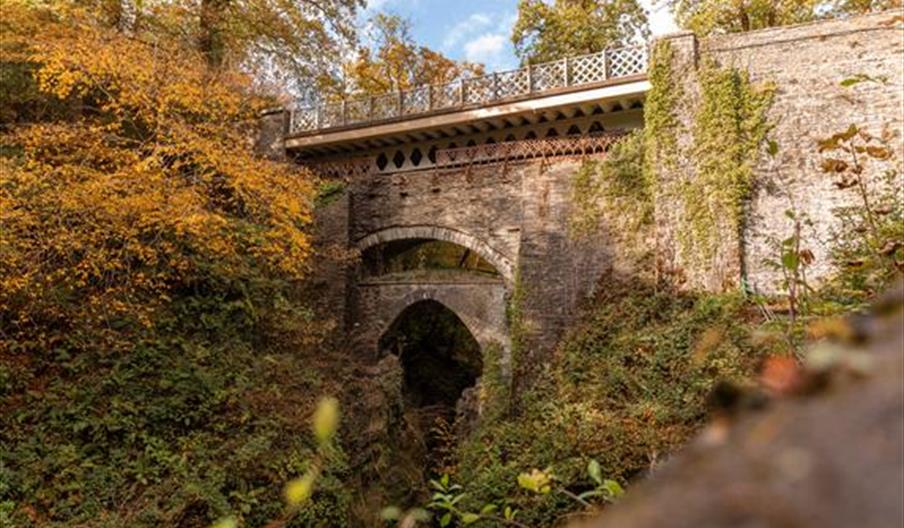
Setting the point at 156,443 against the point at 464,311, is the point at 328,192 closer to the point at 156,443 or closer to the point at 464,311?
the point at 464,311

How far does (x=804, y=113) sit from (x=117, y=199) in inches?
432

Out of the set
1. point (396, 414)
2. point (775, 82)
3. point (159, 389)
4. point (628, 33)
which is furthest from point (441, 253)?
point (159, 389)

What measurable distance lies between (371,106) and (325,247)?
3991 millimetres

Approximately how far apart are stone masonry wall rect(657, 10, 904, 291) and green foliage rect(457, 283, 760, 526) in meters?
0.97

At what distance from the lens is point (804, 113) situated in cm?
1078

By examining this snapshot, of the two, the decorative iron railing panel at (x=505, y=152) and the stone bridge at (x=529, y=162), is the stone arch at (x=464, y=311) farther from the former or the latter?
the decorative iron railing panel at (x=505, y=152)

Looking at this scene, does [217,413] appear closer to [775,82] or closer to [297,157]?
[297,157]

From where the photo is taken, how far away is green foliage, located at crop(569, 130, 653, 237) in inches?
472

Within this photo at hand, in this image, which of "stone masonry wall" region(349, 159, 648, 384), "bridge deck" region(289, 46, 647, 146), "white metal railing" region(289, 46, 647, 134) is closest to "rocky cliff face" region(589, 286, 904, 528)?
"stone masonry wall" region(349, 159, 648, 384)

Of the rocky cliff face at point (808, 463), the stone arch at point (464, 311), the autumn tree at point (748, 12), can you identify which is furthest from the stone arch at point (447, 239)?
the rocky cliff face at point (808, 463)

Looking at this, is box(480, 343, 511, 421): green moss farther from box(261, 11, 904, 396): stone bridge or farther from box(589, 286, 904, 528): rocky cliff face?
box(589, 286, 904, 528): rocky cliff face

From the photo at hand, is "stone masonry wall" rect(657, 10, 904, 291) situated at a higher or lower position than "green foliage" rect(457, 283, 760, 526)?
higher

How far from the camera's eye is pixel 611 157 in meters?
12.4

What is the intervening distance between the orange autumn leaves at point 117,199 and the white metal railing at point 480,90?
5.32 metres
